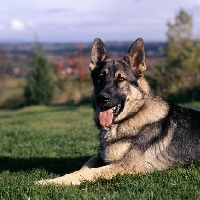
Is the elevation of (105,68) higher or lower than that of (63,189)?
higher

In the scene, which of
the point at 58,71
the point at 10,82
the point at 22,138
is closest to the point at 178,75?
the point at 22,138

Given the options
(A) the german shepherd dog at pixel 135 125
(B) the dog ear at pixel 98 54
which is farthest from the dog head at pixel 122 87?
(B) the dog ear at pixel 98 54

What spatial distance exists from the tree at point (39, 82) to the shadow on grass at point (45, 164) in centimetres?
2773

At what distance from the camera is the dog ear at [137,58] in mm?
6008

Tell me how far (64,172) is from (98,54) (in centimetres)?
234

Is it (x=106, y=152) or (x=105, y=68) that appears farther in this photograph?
(x=105, y=68)

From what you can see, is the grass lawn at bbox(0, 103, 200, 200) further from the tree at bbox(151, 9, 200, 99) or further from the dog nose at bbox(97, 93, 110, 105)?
the tree at bbox(151, 9, 200, 99)

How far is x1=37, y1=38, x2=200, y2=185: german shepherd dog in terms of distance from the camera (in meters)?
5.52

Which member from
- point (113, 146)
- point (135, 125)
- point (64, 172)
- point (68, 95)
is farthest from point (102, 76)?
point (68, 95)

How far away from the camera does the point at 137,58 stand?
20.0 ft

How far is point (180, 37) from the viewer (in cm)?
3403

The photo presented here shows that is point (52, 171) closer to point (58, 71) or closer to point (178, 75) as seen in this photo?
point (178, 75)

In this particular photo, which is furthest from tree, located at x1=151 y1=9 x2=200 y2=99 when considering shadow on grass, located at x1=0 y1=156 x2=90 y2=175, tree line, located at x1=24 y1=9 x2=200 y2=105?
shadow on grass, located at x1=0 y1=156 x2=90 y2=175

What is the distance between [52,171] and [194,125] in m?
2.73
